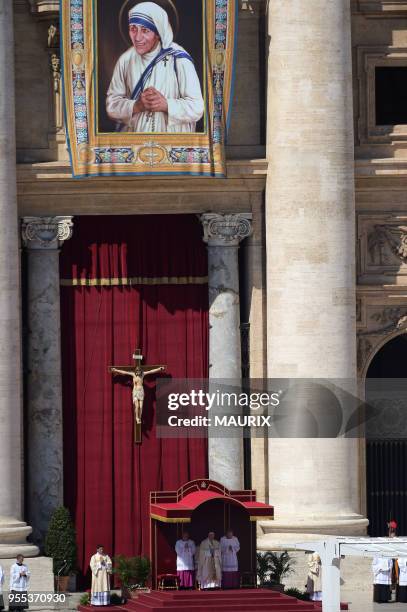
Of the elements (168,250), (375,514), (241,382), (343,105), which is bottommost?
(375,514)

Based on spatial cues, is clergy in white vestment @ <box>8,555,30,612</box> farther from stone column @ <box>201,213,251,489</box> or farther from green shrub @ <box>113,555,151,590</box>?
stone column @ <box>201,213,251,489</box>

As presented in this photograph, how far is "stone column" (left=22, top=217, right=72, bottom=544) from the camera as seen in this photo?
49.9 meters

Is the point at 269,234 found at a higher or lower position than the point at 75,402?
higher

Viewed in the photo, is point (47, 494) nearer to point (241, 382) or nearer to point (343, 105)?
point (241, 382)

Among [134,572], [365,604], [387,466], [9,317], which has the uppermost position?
[9,317]

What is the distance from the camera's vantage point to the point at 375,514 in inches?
2015

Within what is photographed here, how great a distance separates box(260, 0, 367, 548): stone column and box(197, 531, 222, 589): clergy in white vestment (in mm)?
3998

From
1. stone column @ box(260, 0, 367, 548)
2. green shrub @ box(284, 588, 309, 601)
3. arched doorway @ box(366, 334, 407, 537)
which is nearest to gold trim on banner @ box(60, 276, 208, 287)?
stone column @ box(260, 0, 367, 548)

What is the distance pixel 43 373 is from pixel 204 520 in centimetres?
621

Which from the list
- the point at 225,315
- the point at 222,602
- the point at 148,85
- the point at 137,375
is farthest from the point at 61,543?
the point at 148,85

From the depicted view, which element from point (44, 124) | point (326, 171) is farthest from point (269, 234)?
point (44, 124)

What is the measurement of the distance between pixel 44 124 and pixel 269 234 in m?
5.86

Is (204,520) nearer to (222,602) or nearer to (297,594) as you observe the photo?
(297,594)

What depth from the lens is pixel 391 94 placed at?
51562 millimetres
